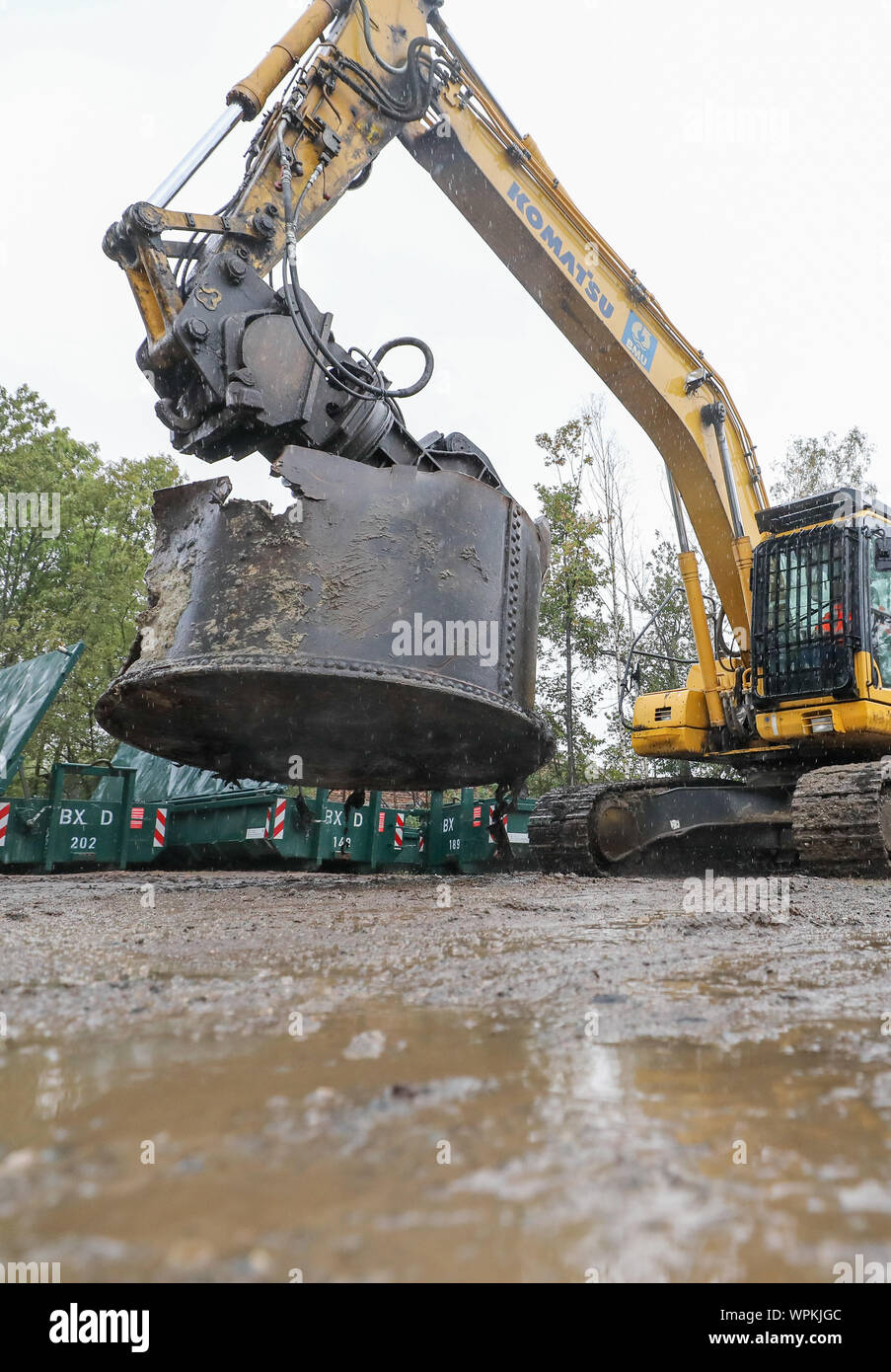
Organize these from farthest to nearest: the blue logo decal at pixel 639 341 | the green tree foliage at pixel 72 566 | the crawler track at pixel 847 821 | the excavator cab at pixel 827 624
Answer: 1. the green tree foliage at pixel 72 566
2. the blue logo decal at pixel 639 341
3. the excavator cab at pixel 827 624
4. the crawler track at pixel 847 821

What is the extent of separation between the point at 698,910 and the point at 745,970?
1.52 metres

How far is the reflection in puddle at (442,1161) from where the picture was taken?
64 centimetres

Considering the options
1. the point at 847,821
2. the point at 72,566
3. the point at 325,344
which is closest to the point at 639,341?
the point at 325,344

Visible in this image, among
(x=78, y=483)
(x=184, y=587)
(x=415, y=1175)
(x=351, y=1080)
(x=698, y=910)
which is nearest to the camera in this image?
(x=415, y=1175)

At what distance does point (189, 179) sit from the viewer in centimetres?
462

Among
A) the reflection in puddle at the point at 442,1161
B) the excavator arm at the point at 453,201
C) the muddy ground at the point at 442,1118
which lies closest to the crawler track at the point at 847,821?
the excavator arm at the point at 453,201

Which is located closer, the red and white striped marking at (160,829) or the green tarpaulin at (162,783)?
the red and white striped marking at (160,829)

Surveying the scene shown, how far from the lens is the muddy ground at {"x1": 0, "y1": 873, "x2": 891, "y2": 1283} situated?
2.12 ft

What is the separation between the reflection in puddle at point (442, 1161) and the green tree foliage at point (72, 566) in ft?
65.7

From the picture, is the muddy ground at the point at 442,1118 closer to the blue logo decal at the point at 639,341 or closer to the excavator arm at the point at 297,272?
the excavator arm at the point at 297,272

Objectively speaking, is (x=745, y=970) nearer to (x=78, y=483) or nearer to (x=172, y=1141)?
(x=172, y=1141)
